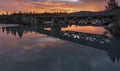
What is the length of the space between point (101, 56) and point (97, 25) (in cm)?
9726

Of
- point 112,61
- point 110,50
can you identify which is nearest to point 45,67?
point 112,61

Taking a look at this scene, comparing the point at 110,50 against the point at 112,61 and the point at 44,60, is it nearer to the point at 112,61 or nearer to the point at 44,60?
the point at 112,61

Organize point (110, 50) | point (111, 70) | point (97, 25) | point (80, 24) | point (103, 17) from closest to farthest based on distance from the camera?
point (111, 70) < point (110, 50) < point (103, 17) < point (97, 25) < point (80, 24)

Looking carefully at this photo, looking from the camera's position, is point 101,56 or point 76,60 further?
point 101,56

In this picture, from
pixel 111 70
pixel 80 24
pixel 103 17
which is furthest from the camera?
pixel 80 24

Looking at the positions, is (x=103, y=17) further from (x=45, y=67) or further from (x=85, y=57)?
(x=45, y=67)

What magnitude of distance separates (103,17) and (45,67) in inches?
3765

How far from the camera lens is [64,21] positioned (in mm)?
164750

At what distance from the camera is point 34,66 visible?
3675cm

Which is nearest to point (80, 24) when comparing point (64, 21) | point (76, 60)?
point (64, 21)

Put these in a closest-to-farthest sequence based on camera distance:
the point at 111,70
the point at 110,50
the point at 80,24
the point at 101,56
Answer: the point at 111,70 < the point at 101,56 < the point at 110,50 < the point at 80,24

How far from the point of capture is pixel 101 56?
45094 millimetres

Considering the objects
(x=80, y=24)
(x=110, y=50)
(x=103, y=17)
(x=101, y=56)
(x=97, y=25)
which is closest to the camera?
(x=101, y=56)

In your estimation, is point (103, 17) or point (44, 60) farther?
point (103, 17)
